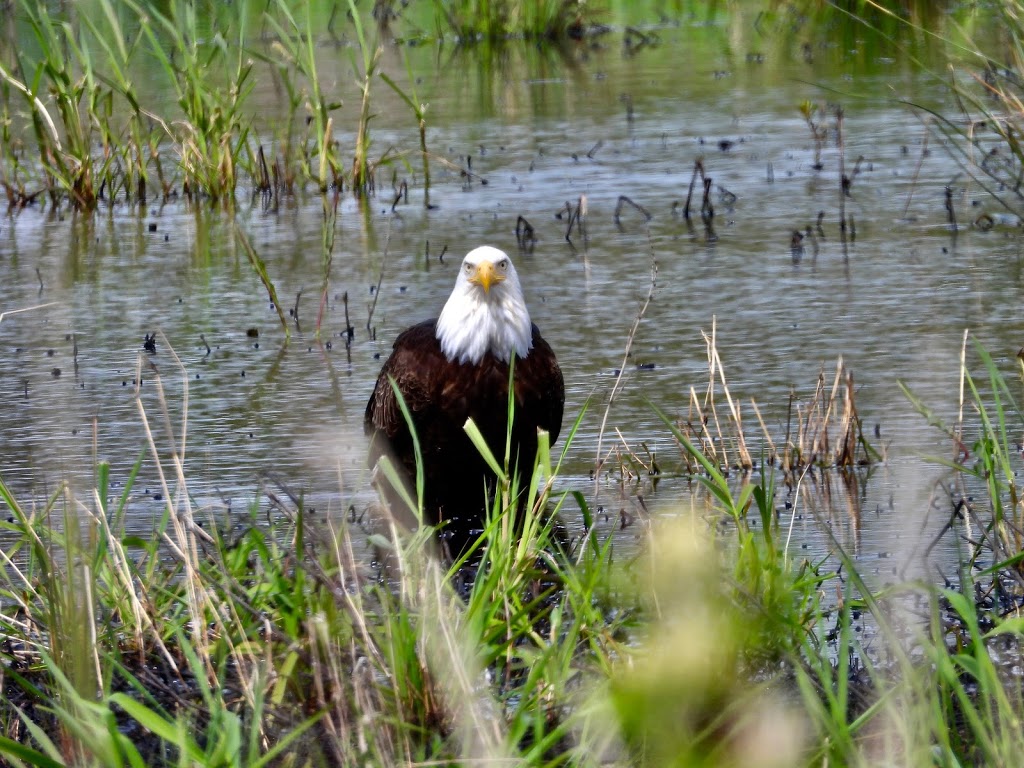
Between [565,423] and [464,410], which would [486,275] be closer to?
[464,410]

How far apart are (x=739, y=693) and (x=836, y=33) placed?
1314cm

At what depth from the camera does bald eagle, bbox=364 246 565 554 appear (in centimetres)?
475

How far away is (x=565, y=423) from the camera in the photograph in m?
5.51

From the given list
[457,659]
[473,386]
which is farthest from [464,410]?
[457,659]

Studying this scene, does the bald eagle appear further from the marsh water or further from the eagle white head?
the marsh water

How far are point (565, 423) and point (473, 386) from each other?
0.80 m

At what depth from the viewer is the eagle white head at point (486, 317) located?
189 inches

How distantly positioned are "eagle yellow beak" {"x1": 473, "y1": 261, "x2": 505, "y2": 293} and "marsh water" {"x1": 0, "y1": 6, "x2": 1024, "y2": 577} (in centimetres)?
55

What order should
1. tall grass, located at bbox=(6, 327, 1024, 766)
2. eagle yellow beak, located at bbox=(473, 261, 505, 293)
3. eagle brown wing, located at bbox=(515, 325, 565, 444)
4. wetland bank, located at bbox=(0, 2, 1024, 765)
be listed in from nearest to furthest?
tall grass, located at bbox=(6, 327, 1024, 766)
wetland bank, located at bbox=(0, 2, 1024, 765)
eagle brown wing, located at bbox=(515, 325, 565, 444)
eagle yellow beak, located at bbox=(473, 261, 505, 293)

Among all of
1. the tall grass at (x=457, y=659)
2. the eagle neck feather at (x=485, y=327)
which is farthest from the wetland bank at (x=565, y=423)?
the eagle neck feather at (x=485, y=327)

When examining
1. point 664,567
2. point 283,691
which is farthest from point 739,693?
point 664,567

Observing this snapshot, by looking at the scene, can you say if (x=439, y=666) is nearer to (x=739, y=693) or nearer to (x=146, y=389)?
(x=739, y=693)

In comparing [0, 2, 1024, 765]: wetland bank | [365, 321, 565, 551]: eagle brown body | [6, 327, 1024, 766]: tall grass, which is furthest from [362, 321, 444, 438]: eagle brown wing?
[6, 327, 1024, 766]: tall grass

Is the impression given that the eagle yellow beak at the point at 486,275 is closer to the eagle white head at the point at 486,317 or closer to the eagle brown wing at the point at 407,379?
the eagle white head at the point at 486,317
